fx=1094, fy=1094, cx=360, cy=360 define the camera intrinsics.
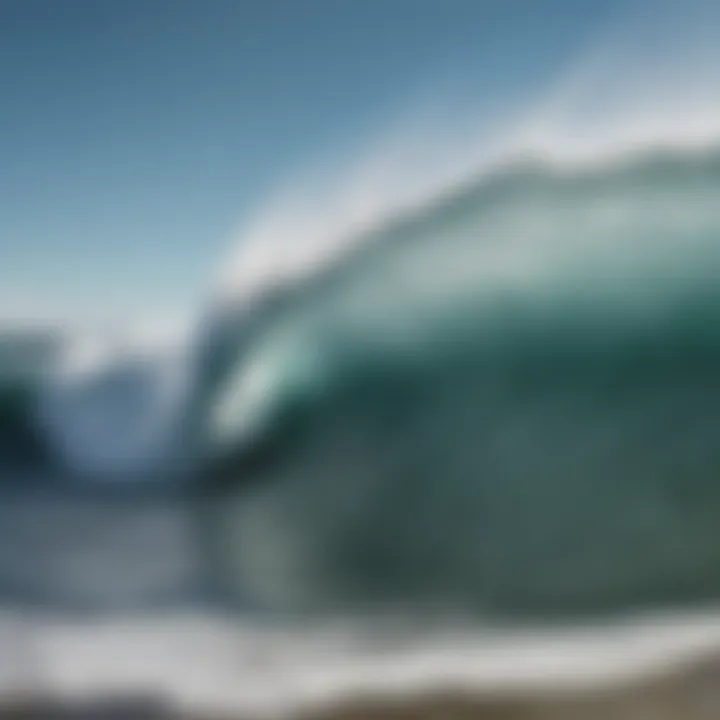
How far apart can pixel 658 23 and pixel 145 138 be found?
1.65 ft

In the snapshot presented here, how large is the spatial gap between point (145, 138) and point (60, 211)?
108 mm

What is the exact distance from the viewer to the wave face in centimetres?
100

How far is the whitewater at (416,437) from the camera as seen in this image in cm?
100

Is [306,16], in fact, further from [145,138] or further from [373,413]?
[373,413]

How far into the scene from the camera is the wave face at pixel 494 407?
1000 millimetres

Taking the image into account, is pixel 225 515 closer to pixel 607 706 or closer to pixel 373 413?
pixel 373 413

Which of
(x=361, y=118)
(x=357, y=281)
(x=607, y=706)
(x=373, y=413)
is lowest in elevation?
(x=607, y=706)

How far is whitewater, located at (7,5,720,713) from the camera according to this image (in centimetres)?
100

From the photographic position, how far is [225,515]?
104 centimetres

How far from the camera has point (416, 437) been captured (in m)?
1.02

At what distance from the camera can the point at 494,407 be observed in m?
1.02

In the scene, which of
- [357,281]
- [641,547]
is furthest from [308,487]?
[641,547]

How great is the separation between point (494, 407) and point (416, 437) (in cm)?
8

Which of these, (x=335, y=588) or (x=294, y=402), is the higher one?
(x=294, y=402)
